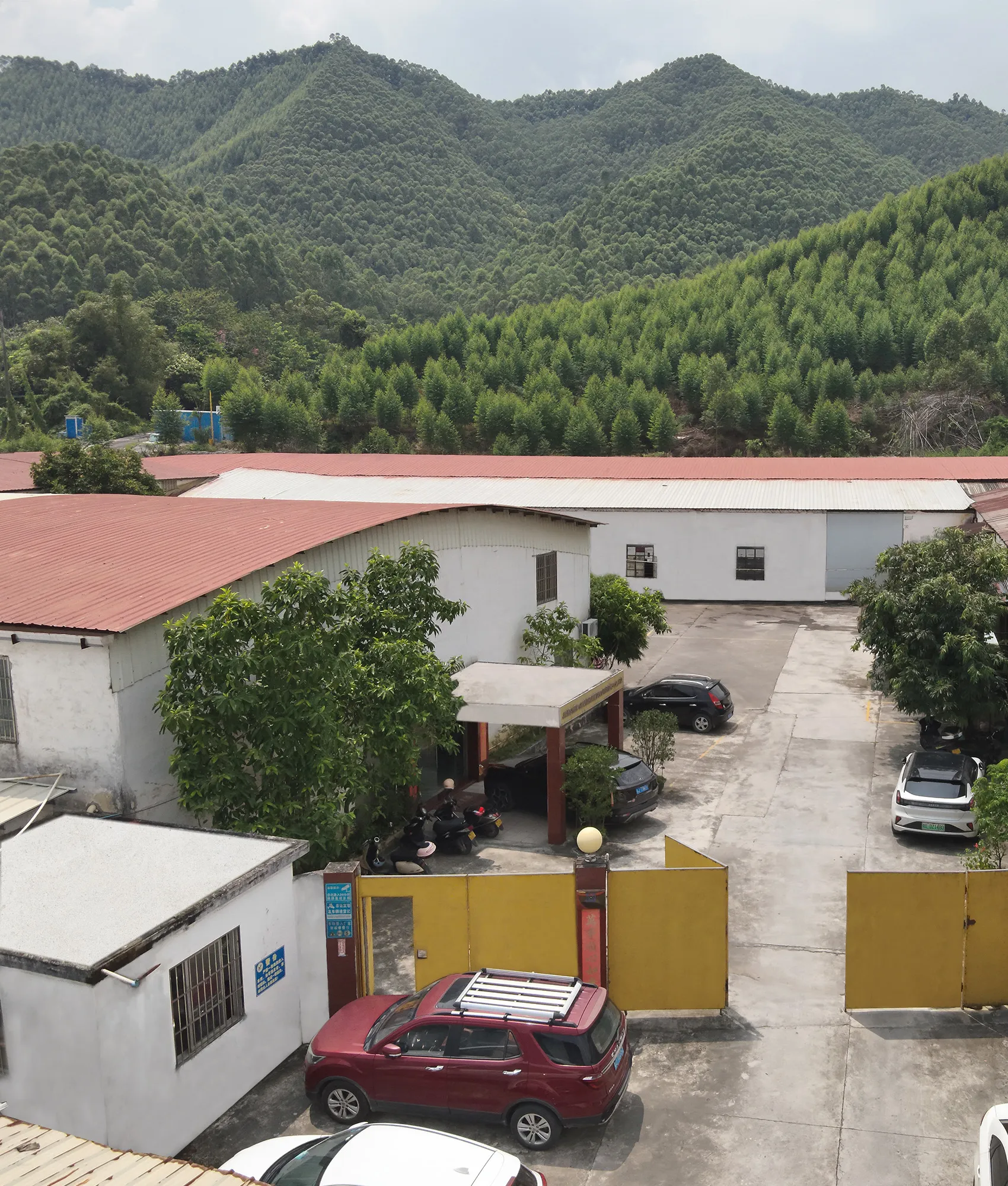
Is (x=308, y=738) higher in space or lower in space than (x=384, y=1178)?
higher

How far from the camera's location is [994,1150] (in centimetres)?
877

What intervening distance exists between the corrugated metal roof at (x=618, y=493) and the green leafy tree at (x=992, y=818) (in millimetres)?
24577

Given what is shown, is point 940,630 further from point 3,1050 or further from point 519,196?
point 519,196

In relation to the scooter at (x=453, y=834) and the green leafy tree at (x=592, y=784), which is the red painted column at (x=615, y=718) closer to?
the green leafy tree at (x=592, y=784)

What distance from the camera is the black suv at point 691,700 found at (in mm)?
24766

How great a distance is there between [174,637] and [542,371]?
221 ft

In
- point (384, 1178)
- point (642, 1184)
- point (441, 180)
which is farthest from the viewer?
point (441, 180)

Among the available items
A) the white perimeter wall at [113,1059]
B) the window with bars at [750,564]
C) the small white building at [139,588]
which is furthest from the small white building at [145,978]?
the window with bars at [750,564]

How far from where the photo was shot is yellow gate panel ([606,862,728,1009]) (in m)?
12.8

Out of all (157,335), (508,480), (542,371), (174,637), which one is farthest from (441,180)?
(174,637)

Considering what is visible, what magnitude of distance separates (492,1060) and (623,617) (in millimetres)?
19120

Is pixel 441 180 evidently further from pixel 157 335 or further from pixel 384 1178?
pixel 384 1178

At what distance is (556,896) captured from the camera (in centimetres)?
1272

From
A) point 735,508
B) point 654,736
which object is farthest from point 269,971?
point 735,508
